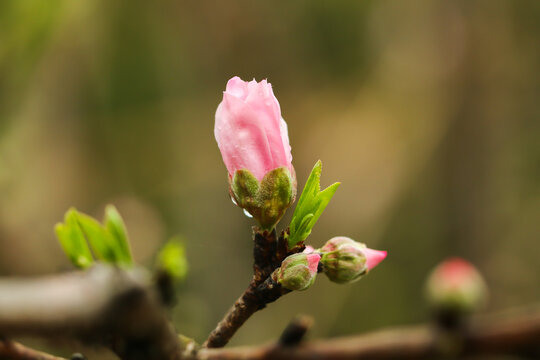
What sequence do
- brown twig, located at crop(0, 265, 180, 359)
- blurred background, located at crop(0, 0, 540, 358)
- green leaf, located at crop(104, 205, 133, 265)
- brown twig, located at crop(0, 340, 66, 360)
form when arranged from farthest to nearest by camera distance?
1. blurred background, located at crop(0, 0, 540, 358)
2. green leaf, located at crop(104, 205, 133, 265)
3. brown twig, located at crop(0, 340, 66, 360)
4. brown twig, located at crop(0, 265, 180, 359)

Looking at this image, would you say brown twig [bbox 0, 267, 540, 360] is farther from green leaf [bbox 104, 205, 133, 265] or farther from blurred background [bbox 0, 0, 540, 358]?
blurred background [bbox 0, 0, 540, 358]

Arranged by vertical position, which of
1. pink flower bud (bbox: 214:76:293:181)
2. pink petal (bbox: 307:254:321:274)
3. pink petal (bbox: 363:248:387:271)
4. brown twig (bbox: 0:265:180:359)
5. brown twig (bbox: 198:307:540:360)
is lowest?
pink petal (bbox: 363:248:387:271)

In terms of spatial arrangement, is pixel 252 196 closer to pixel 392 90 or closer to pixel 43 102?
pixel 43 102

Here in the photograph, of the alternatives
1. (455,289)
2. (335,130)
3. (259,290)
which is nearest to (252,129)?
(259,290)

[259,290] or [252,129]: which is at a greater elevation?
[252,129]

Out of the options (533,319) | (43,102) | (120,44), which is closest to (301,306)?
(43,102)

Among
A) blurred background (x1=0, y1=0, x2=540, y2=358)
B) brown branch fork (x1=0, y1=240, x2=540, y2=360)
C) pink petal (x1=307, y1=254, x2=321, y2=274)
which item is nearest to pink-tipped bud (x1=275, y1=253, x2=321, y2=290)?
pink petal (x1=307, y1=254, x2=321, y2=274)

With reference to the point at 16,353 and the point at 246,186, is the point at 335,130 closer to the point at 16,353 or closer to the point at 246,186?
the point at 246,186

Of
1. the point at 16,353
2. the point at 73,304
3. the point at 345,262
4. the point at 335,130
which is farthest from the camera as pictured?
the point at 335,130
